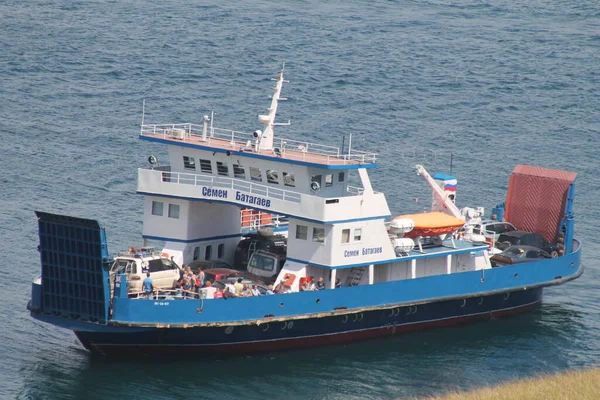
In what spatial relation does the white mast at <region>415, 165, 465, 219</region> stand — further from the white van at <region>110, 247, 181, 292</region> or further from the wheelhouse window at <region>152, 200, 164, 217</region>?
the white van at <region>110, 247, 181, 292</region>

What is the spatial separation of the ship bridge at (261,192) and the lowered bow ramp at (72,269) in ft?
17.6

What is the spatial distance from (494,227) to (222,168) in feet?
45.1

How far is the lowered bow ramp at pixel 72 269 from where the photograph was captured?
3816cm

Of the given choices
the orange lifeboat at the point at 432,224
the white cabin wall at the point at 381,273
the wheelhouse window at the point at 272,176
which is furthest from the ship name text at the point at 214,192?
the orange lifeboat at the point at 432,224

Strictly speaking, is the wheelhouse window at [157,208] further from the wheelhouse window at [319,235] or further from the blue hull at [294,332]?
the wheelhouse window at [319,235]

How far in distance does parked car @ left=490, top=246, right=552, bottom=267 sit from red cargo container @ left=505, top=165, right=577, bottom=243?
7.61 ft

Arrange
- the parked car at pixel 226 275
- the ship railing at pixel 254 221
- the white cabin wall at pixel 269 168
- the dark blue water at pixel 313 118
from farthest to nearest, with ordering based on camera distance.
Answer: the ship railing at pixel 254 221 < the white cabin wall at pixel 269 168 < the parked car at pixel 226 275 < the dark blue water at pixel 313 118

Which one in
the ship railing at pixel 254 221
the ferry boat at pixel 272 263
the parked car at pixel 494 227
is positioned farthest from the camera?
the parked car at pixel 494 227

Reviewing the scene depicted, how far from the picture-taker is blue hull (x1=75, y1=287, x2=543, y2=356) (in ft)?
132

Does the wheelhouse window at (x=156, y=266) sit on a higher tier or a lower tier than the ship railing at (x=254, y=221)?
lower

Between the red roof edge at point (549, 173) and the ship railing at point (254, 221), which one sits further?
the red roof edge at point (549, 173)

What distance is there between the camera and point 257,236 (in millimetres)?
46031

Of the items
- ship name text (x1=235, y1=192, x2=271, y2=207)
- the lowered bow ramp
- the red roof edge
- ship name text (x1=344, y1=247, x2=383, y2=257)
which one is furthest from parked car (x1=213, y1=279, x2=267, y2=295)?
the red roof edge

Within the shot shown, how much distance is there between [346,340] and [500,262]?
27.3ft
